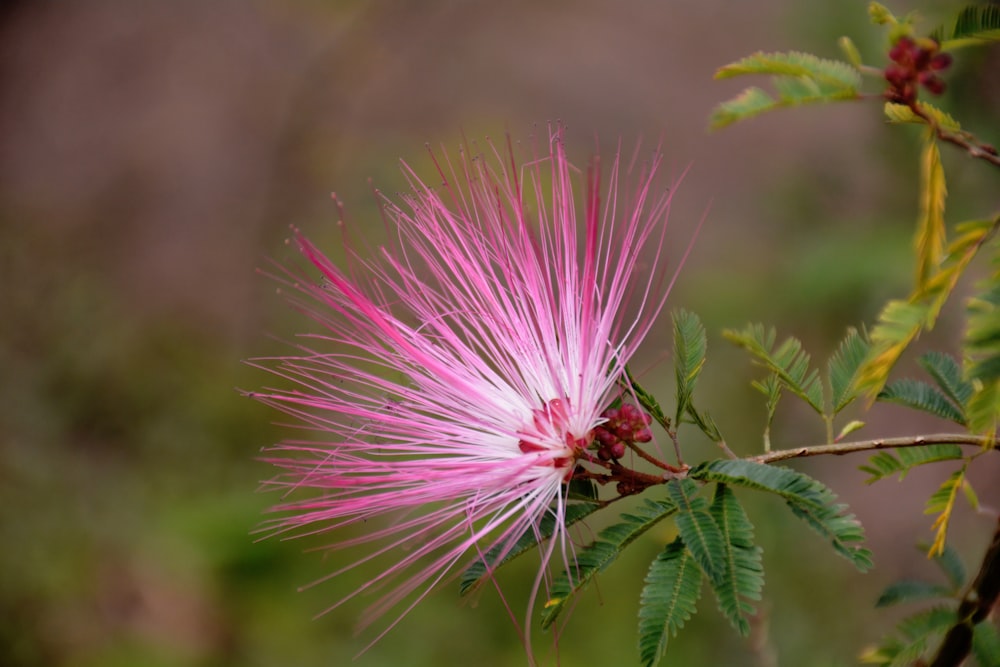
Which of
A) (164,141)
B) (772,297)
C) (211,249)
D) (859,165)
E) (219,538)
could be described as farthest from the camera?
(164,141)

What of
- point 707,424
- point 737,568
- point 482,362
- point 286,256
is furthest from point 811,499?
point 286,256

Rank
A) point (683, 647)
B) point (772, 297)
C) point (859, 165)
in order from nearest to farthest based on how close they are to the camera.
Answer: point (683, 647), point (772, 297), point (859, 165)

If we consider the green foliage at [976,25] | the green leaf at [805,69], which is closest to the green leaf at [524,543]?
the green leaf at [805,69]

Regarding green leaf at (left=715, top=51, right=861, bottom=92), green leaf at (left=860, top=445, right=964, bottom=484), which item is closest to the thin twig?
green leaf at (left=860, top=445, right=964, bottom=484)

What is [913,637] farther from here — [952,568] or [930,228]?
[930,228]

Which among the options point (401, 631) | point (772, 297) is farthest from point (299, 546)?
point (772, 297)

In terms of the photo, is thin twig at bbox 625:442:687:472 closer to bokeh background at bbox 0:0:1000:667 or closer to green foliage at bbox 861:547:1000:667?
green foliage at bbox 861:547:1000:667

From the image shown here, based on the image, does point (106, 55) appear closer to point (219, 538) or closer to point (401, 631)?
point (219, 538)
